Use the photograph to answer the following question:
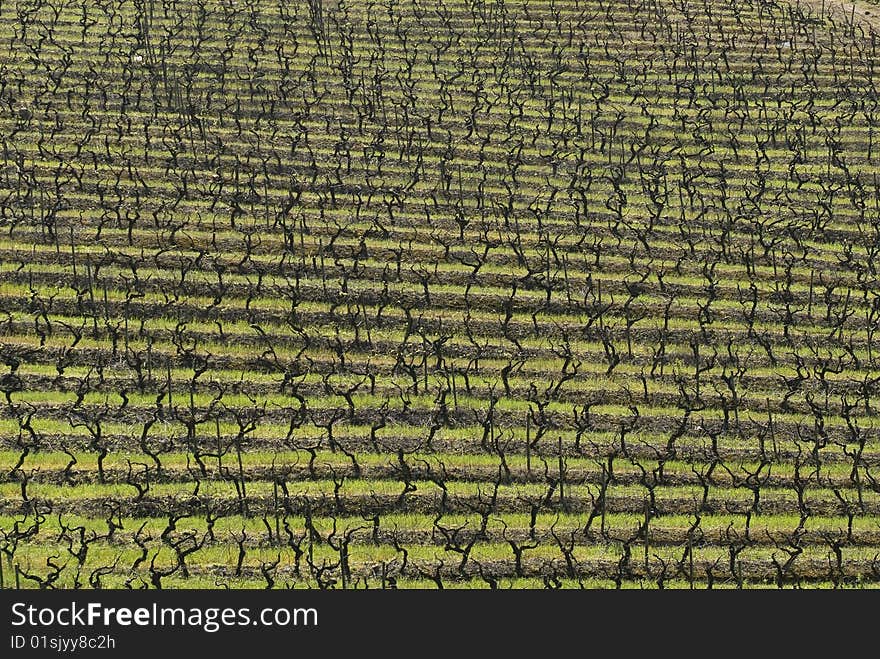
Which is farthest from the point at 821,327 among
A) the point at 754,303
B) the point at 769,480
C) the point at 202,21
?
the point at 202,21

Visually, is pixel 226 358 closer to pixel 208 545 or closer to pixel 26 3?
pixel 208 545

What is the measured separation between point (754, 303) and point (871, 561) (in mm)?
4800

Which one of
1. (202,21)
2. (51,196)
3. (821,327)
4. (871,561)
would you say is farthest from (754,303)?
(202,21)

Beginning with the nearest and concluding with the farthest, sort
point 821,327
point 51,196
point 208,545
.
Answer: point 208,545, point 821,327, point 51,196

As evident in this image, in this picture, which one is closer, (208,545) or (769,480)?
(208,545)

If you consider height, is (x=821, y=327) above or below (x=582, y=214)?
below

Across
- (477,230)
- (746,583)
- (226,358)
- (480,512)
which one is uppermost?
(477,230)

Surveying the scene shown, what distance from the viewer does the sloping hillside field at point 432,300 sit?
12914 millimetres

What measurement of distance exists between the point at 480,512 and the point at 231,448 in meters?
2.56

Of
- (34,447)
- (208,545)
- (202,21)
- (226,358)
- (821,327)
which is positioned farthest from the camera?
(202,21)

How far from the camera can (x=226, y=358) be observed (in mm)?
15227

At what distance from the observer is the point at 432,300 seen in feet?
54.7

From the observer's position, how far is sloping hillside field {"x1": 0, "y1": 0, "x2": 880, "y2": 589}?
42.4 ft

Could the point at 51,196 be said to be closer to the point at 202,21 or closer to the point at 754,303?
the point at 202,21
